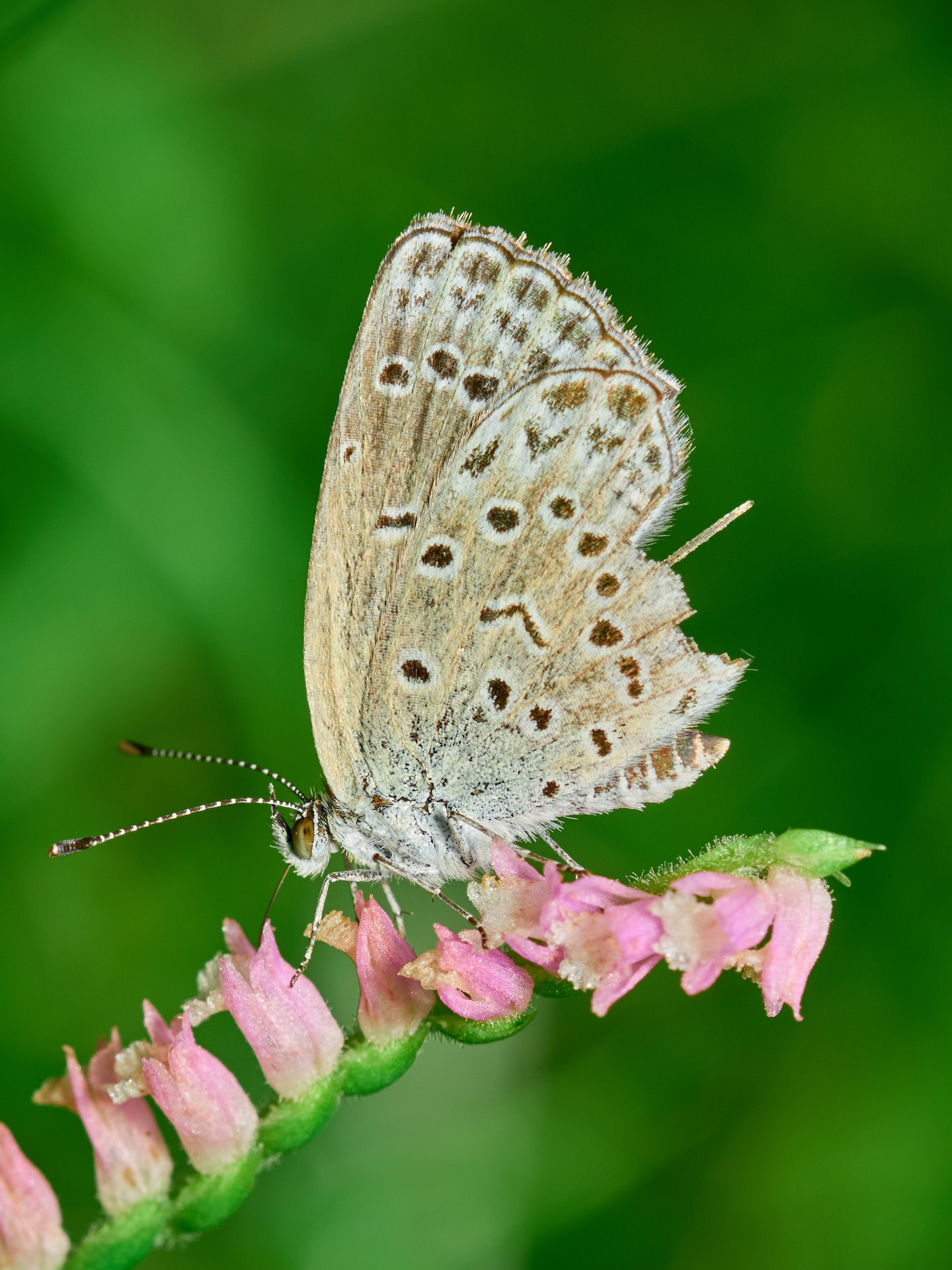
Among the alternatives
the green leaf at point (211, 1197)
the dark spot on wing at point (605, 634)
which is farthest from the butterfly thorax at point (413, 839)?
the green leaf at point (211, 1197)

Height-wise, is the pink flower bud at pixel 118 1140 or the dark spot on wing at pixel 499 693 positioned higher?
the dark spot on wing at pixel 499 693

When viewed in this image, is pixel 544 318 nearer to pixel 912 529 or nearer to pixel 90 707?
pixel 912 529

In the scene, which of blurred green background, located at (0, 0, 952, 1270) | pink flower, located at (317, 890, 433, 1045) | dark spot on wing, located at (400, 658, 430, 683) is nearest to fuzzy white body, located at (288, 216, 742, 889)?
dark spot on wing, located at (400, 658, 430, 683)

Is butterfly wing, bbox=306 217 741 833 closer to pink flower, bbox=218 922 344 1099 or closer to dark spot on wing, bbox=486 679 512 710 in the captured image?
dark spot on wing, bbox=486 679 512 710

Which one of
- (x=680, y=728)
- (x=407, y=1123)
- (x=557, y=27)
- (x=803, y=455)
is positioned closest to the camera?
(x=680, y=728)

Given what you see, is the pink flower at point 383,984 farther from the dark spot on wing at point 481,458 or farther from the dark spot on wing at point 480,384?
the dark spot on wing at point 480,384

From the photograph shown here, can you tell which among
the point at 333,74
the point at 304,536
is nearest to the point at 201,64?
the point at 333,74
